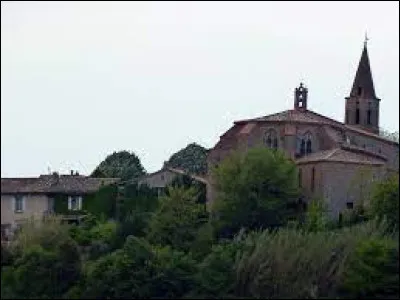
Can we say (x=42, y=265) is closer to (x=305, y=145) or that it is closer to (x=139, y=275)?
(x=139, y=275)

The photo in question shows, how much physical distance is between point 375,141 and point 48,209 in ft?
64.8

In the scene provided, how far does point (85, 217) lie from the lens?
2418 inches

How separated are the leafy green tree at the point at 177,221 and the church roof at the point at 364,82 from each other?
2223cm

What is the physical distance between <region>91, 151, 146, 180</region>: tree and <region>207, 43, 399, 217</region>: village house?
9639mm

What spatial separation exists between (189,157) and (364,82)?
1265 cm

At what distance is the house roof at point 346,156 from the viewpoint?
62.5 meters

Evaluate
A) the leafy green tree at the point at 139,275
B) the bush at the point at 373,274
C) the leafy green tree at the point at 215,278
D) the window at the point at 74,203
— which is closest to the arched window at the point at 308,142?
the window at the point at 74,203

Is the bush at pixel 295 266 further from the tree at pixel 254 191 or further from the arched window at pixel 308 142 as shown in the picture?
the arched window at pixel 308 142

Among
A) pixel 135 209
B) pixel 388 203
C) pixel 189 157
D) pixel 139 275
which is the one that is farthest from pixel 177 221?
pixel 189 157

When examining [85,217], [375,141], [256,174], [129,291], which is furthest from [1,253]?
[375,141]

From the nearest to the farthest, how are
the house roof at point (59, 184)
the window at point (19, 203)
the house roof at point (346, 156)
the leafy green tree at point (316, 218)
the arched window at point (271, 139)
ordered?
the window at point (19, 203) < the leafy green tree at point (316, 218) < the house roof at point (59, 184) < the house roof at point (346, 156) < the arched window at point (271, 139)

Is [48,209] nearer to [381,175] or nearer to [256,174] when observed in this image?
[256,174]

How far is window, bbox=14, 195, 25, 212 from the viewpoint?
56281mm

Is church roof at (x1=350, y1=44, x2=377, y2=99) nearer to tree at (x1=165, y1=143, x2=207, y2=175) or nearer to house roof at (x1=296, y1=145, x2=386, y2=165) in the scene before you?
tree at (x1=165, y1=143, x2=207, y2=175)
